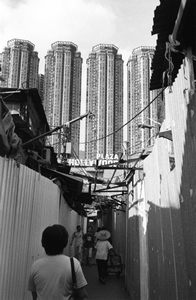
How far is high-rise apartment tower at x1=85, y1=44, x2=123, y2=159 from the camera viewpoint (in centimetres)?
2380

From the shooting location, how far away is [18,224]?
3850mm

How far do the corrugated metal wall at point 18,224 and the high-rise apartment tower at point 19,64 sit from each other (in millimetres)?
18783

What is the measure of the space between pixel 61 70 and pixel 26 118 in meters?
11.9

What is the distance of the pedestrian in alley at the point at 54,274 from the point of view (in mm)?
2516

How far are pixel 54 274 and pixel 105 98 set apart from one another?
22.4m

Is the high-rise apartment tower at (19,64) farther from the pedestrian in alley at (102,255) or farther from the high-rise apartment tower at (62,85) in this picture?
the pedestrian in alley at (102,255)

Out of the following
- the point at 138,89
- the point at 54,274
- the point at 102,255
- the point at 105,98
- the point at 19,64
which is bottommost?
the point at 102,255

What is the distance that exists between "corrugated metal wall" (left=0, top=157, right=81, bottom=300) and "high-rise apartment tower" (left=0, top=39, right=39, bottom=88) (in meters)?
18.8

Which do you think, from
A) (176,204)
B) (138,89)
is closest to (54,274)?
(176,204)

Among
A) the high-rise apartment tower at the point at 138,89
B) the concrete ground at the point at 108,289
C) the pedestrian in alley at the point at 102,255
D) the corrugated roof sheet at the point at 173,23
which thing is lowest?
the concrete ground at the point at 108,289

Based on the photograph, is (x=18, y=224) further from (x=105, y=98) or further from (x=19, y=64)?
(x=19, y=64)

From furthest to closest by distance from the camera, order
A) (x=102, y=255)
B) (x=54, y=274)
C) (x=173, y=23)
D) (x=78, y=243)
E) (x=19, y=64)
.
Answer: (x=19, y=64)
(x=78, y=243)
(x=102, y=255)
(x=173, y=23)
(x=54, y=274)

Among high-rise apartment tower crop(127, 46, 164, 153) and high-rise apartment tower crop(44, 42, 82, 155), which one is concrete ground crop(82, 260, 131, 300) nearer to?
high-rise apartment tower crop(127, 46, 164, 153)

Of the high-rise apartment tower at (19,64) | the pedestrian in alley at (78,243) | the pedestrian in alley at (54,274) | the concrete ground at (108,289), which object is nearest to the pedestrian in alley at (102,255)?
the concrete ground at (108,289)
